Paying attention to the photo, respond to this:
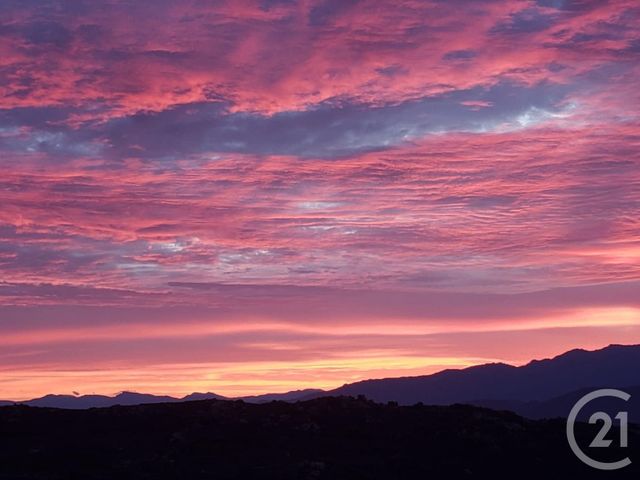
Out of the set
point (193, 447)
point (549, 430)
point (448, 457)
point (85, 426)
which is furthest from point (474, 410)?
point (85, 426)

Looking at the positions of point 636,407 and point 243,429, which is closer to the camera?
point 243,429

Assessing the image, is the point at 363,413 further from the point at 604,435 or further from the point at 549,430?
the point at 604,435

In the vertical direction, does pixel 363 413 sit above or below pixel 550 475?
above

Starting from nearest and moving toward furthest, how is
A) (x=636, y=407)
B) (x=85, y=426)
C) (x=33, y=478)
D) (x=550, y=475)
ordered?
(x=33, y=478) → (x=550, y=475) → (x=85, y=426) → (x=636, y=407)

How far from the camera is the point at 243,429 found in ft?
156

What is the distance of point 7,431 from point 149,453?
1090cm

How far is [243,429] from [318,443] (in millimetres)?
4946

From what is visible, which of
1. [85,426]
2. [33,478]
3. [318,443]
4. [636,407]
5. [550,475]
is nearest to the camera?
[33,478]

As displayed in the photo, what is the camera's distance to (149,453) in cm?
4303

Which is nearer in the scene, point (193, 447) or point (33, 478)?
point (33, 478)

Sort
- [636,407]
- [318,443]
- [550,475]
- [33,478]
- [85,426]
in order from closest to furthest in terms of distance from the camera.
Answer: [33,478], [550,475], [318,443], [85,426], [636,407]

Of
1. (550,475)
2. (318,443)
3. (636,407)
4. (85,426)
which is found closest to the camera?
(550,475)

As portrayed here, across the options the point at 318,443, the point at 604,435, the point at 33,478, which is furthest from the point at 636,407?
the point at 33,478

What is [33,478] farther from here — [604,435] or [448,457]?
[604,435]
